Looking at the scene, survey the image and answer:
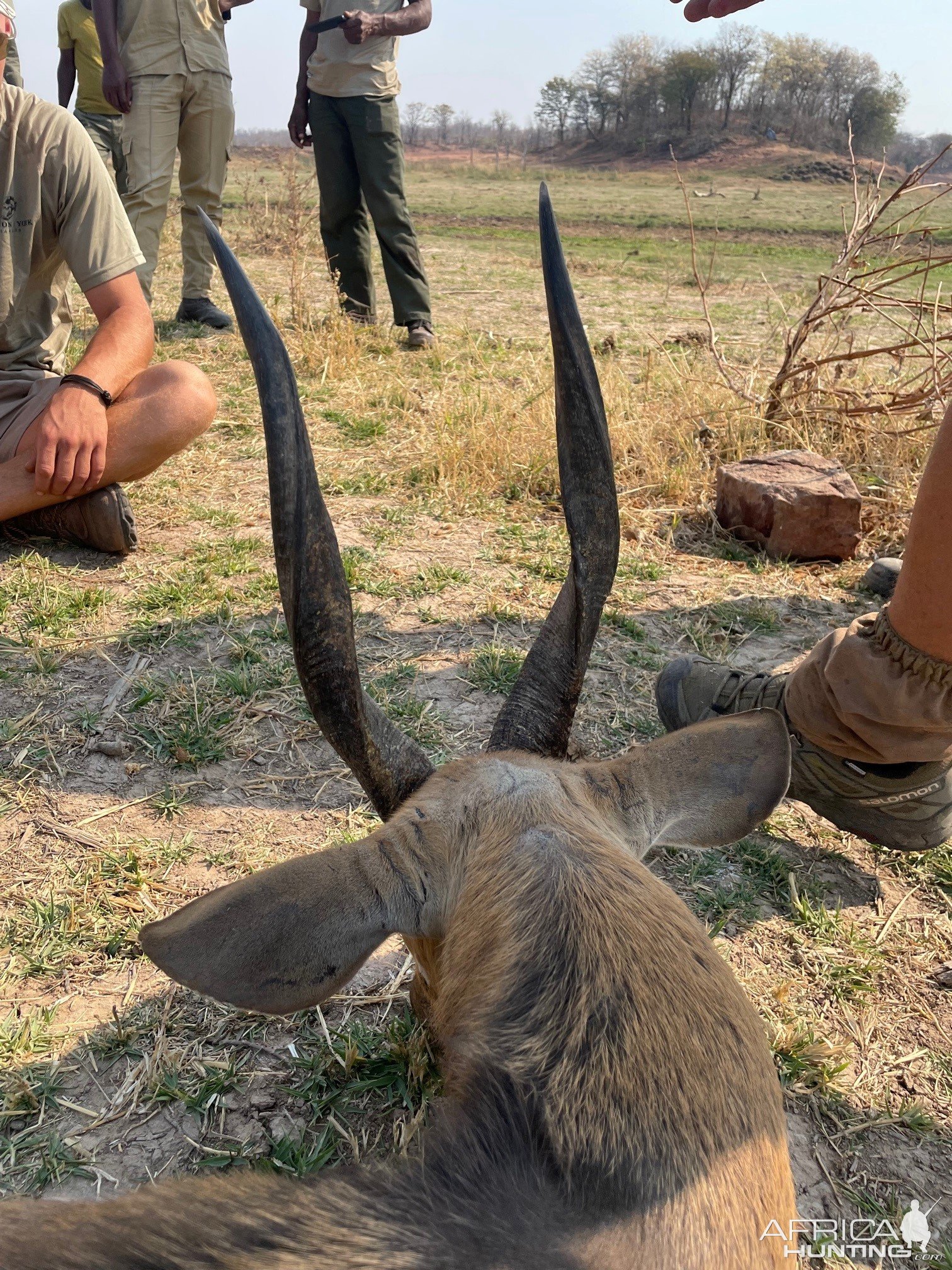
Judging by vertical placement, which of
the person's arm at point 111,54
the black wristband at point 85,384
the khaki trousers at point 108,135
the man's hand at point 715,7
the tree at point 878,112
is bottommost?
the black wristband at point 85,384

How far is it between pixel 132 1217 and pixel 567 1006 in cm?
68

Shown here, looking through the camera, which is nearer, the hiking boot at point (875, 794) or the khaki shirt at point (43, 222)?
the hiking boot at point (875, 794)

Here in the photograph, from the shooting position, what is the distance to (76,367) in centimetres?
438

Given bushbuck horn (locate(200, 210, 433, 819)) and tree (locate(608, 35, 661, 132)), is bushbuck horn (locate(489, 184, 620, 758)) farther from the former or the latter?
tree (locate(608, 35, 661, 132))

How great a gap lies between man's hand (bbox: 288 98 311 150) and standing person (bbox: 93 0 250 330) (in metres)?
0.73

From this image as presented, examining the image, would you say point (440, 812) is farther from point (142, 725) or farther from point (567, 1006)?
point (142, 725)

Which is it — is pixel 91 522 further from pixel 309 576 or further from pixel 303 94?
pixel 303 94

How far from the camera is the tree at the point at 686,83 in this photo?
61938 mm

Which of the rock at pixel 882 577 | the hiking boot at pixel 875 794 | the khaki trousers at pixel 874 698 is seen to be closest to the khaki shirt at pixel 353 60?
the rock at pixel 882 577

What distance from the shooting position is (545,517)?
5.31 metres

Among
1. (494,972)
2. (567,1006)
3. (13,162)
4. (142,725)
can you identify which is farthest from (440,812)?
(13,162)

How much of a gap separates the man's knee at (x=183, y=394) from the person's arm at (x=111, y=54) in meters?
4.18

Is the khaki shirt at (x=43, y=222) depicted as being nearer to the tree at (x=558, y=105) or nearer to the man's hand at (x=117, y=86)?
the man's hand at (x=117, y=86)

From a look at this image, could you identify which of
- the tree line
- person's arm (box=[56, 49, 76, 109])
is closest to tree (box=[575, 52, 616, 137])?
the tree line
